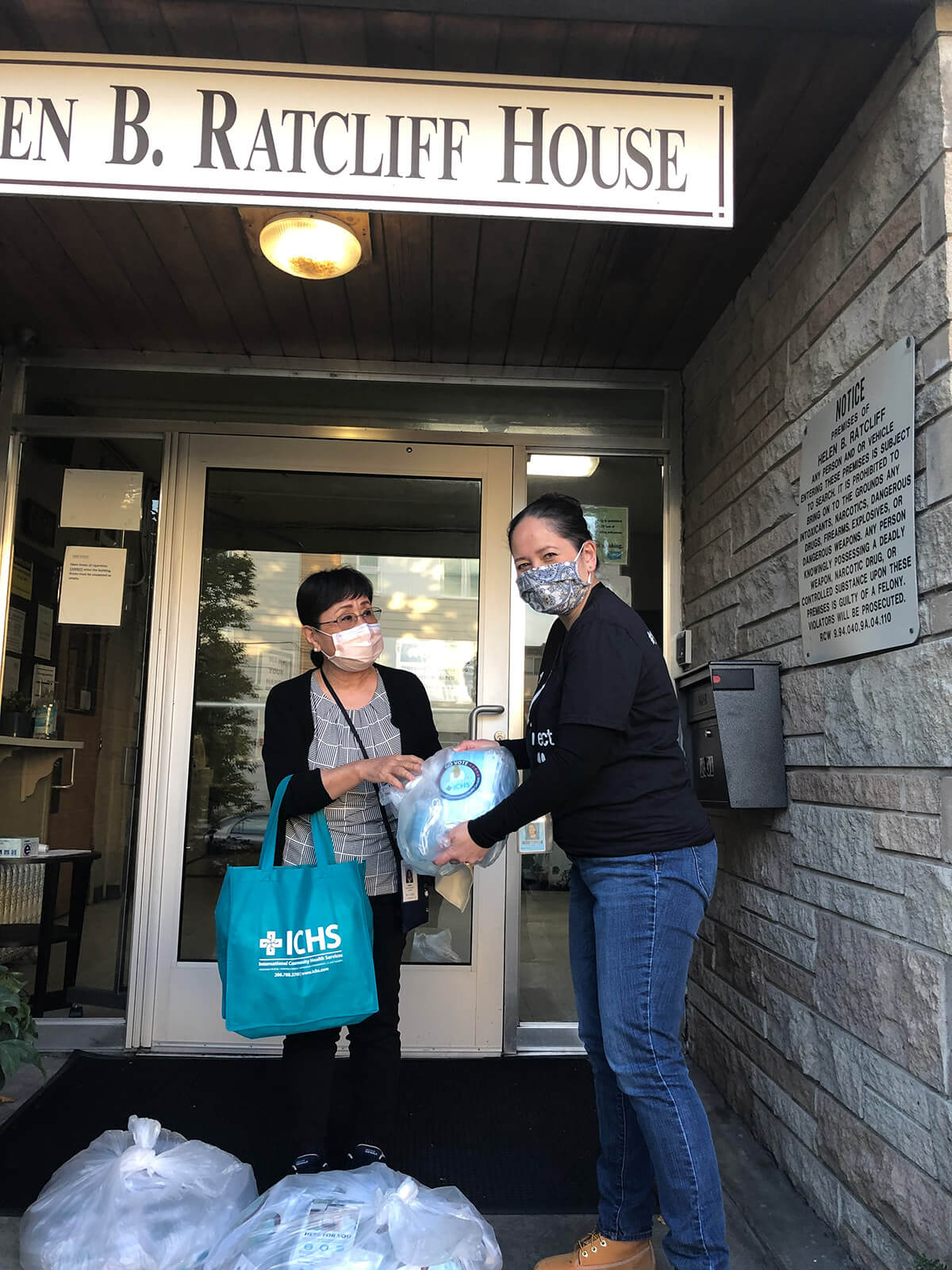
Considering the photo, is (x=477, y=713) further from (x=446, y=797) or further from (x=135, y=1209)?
(x=135, y=1209)

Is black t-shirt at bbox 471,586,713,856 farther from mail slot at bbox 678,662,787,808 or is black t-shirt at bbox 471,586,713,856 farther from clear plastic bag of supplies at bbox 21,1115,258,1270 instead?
clear plastic bag of supplies at bbox 21,1115,258,1270

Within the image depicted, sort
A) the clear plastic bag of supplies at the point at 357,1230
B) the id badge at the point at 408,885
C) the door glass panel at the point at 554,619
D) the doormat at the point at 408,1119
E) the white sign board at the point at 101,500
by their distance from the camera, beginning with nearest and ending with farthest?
the clear plastic bag of supplies at the point at 357,1230, the id badge at the point at 408,885, the doormat at the point at 408,1119, the door glass panel at the point at 554,619, the white sign board at the point at 101,500

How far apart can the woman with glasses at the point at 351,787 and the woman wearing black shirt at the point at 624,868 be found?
41cm

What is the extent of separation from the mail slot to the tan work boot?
104 centimetres

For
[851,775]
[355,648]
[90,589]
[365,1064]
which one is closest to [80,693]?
[90,589]

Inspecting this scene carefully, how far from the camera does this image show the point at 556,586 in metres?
1.91

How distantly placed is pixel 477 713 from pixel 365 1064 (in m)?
1.42

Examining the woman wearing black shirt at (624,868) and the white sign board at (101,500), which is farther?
the white sign board at (101,500)

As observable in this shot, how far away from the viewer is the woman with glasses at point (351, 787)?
6.70 feet

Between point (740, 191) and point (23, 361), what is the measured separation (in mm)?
2620

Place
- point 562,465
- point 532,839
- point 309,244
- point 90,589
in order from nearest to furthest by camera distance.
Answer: point 532,839 < point 309,244 < point 90,589 < point 562,465

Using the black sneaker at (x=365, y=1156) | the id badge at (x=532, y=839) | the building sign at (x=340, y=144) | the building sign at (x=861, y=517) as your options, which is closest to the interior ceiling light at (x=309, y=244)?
the building sign at (x=340, y=144)

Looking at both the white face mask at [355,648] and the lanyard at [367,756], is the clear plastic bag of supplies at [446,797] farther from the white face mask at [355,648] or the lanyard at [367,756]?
the white face mask at [355,648]

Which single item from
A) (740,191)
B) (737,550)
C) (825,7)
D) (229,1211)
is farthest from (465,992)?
(825,7)
